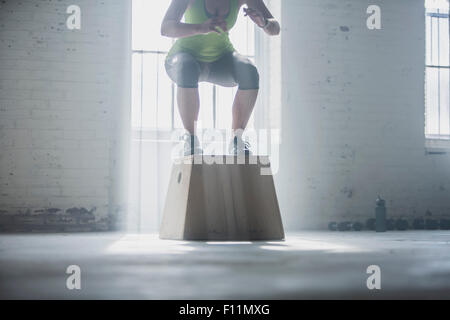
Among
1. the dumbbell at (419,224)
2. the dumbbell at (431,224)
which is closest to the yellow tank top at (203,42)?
the dumbbell at (419,224)

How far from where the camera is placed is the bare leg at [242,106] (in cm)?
334

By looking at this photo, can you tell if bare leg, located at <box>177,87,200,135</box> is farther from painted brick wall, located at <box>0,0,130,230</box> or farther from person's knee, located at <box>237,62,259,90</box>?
painted brick wall, located at <box>0,0,130,230</box>

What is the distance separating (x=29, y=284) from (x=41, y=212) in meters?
3.68

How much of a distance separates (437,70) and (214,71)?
3.53 meters

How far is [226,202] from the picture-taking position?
3090 millimetres

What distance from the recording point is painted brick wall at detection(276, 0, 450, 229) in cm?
548

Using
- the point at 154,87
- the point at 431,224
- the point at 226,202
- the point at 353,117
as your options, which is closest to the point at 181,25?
the point at 226,202

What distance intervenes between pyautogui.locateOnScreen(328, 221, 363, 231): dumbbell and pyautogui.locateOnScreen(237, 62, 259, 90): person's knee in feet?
8.08

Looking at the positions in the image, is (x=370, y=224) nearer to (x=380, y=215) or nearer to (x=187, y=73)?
(x=380, y=215)

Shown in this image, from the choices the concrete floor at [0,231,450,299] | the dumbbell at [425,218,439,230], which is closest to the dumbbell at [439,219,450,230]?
the dumbbell at [425,218,439,230]

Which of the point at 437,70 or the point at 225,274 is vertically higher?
the point at 437,70

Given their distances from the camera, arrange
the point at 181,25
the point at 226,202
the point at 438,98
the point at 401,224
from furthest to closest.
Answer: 1. the point at 438,98
2. the point at 401,224
3. the point at 181,25
4. the point at 226,202

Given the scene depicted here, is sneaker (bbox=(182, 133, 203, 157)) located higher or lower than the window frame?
lower
